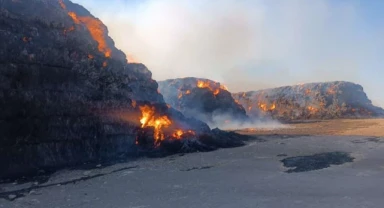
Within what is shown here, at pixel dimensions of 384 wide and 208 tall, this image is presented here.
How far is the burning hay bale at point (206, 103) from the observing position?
113 meters

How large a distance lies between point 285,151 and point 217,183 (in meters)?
19.0

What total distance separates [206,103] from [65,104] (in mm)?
80666

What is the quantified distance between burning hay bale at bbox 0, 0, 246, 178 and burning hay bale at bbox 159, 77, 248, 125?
5591 cm

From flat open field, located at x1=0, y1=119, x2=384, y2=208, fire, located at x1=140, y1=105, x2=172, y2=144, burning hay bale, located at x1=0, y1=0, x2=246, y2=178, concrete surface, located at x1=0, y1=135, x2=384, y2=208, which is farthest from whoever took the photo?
fire, located at x1=140, y1=105, x2=172, y2=144

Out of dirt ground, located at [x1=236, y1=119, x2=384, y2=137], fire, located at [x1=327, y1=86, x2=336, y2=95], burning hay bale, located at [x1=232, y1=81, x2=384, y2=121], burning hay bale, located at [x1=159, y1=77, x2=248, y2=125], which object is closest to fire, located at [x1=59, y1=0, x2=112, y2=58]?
dirt ground, located at [x1=236, y1=119, x2=384, y2=137]

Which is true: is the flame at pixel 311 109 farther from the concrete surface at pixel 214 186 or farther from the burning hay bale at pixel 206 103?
the concrete surface at pixel 214 186

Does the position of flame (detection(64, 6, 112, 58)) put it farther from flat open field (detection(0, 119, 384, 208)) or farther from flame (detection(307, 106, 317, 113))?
flame (detection(307, 106, 317, 113))

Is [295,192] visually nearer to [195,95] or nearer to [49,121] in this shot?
[49,121]

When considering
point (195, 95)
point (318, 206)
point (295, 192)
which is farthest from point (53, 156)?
point (195, 95)

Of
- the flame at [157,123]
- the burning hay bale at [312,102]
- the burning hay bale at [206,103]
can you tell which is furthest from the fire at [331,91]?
the flame at [157,123]

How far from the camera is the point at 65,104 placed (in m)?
39.5

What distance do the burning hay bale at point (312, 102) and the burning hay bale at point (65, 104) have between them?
93377 millimetres

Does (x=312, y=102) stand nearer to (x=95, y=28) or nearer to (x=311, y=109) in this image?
(x=311, y=109)

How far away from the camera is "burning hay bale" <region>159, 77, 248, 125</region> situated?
113 metres
